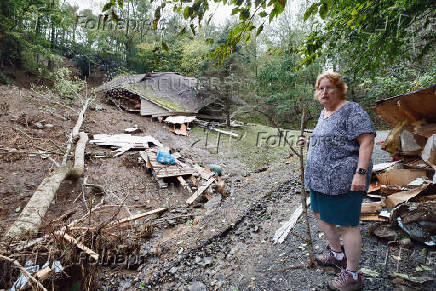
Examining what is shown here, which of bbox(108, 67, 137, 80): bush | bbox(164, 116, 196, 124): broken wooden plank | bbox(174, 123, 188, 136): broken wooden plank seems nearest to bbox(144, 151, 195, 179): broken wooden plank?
bbox(174, 123, 188, 136): broken wooden plank

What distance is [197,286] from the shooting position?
272 cm

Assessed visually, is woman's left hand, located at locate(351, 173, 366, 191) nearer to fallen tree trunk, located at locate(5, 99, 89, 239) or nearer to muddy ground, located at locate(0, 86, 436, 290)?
muddy ground, located at locate(0, 86, 436, 290)

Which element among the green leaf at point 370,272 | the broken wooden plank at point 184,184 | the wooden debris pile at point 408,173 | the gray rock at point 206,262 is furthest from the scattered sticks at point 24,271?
the broken wooden plank at point 184,184

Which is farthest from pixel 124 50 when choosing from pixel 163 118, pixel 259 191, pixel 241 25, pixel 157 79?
pixel 241 25

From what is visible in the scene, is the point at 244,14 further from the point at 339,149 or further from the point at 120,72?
the point at 120,72

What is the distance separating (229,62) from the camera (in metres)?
14.9

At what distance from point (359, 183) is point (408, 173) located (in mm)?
2725

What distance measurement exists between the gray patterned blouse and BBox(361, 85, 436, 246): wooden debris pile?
4.24ft

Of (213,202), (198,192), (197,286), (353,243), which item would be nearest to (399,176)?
(353,243)

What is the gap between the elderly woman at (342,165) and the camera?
1.75m

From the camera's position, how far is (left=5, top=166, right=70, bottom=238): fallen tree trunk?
320 cm

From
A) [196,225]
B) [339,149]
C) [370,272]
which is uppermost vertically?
[339,149]

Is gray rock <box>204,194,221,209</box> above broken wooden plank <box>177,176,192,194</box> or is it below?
below

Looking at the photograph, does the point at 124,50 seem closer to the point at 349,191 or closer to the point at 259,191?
the point at 259,191
